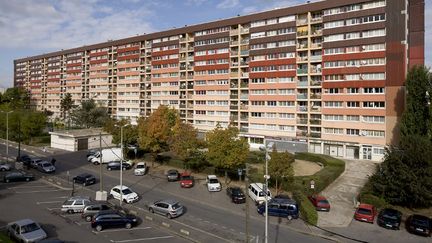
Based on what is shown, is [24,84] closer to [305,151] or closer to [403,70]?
[305,151]

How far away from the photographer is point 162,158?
6444 cm

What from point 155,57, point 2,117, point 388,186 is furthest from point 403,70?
point 2,117

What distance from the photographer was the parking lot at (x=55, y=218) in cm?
2992

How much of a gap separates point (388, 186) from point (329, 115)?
28763 mm

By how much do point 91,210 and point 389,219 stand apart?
27552 millimetres

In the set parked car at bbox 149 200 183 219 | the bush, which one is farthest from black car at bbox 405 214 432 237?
parked car at bbox 149 200 183 219

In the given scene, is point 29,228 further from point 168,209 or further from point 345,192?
point 345,192

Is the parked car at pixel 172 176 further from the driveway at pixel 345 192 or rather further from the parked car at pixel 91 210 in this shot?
the driveway at pixel 345 192

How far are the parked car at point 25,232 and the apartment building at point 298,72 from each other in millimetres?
49619

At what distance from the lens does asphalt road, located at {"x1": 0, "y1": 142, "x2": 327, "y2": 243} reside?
31016 millimetres

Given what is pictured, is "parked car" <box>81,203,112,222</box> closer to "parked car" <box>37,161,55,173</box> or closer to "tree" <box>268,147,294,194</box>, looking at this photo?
"tree" <box>268,147,294,194</box>

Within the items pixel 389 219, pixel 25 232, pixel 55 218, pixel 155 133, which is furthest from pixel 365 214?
pixel 155 133

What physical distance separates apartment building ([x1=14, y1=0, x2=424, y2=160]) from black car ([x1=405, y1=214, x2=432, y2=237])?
94.4ft

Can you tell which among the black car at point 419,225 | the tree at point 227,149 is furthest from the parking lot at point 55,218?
the black car at point 419,225
